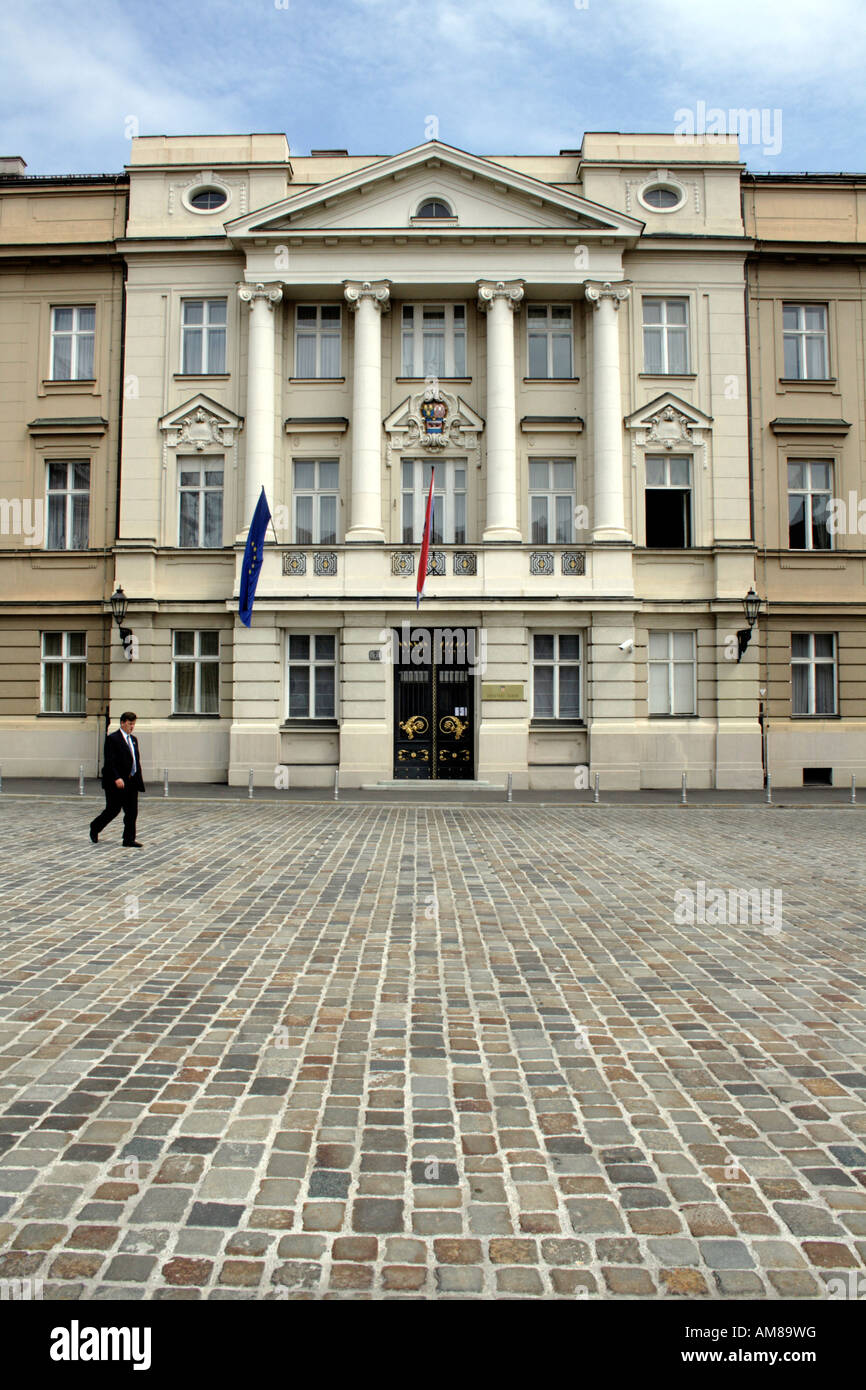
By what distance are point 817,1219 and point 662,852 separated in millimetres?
9767

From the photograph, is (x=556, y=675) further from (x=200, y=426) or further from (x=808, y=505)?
(x=200, y=426)

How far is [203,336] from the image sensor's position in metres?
25.7

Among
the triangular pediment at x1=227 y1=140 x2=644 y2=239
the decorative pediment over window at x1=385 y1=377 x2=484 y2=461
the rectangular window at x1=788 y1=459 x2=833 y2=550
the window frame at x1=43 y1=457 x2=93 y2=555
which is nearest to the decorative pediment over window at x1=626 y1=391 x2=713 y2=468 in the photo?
the rectangular window at x1=788 y1=459 x2=833 y2=550

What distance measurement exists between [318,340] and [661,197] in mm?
10674

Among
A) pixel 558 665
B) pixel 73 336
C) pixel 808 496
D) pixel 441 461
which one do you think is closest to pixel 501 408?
pixel 441 461

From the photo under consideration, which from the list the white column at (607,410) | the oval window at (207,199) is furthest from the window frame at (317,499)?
the oval window at (207,199)

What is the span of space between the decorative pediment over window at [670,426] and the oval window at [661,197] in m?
5.57

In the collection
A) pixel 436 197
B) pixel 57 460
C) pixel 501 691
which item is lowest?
pixel 501 691

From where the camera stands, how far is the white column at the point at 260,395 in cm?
2436

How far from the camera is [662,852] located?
13.0m

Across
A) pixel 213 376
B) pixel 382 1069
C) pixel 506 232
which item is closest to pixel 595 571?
pixel 506 232

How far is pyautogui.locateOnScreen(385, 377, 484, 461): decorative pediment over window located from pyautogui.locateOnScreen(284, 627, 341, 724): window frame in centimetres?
538

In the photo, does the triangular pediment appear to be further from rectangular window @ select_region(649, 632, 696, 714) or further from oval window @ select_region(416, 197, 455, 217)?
rectangular window @ select_region(649, 632, 696, 714)

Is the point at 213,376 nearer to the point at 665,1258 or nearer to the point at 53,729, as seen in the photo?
the point at 53,729
